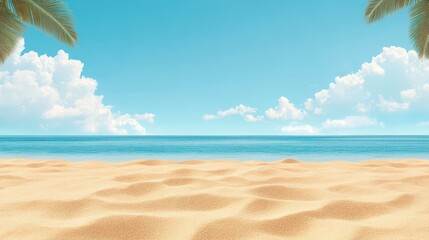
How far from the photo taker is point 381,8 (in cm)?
700

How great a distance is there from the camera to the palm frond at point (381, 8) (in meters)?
6.96

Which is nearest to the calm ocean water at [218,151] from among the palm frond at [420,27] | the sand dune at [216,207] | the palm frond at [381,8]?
the palm frond at [420,27]

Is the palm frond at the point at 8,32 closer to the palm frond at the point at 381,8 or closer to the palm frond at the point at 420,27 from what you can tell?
the palm frond at the point at 381,8

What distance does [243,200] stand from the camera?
7.11 ft

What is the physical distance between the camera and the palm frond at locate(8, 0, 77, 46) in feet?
20.7

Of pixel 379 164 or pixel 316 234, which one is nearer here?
pixel 316 234

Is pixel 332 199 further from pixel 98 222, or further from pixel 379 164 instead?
pixel 379 164

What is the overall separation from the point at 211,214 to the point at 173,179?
0.99m

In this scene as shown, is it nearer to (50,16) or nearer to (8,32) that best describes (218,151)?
(50,16)

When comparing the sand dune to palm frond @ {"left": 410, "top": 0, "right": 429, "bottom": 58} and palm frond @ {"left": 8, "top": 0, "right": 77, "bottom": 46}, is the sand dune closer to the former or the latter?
palm frond @ {"left": 8, "top": 0, "right": 77, "bottom": 46}

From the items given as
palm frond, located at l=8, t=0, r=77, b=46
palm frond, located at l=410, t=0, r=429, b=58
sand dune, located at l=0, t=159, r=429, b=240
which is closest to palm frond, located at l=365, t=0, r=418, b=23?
palm frond, located at l=410, t=0, r=429, b=58

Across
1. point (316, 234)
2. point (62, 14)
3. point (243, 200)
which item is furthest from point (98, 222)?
point (62, 14)

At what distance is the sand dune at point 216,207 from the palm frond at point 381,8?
4924 millimetres

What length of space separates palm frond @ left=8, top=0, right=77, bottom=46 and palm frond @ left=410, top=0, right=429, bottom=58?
6551 mm
